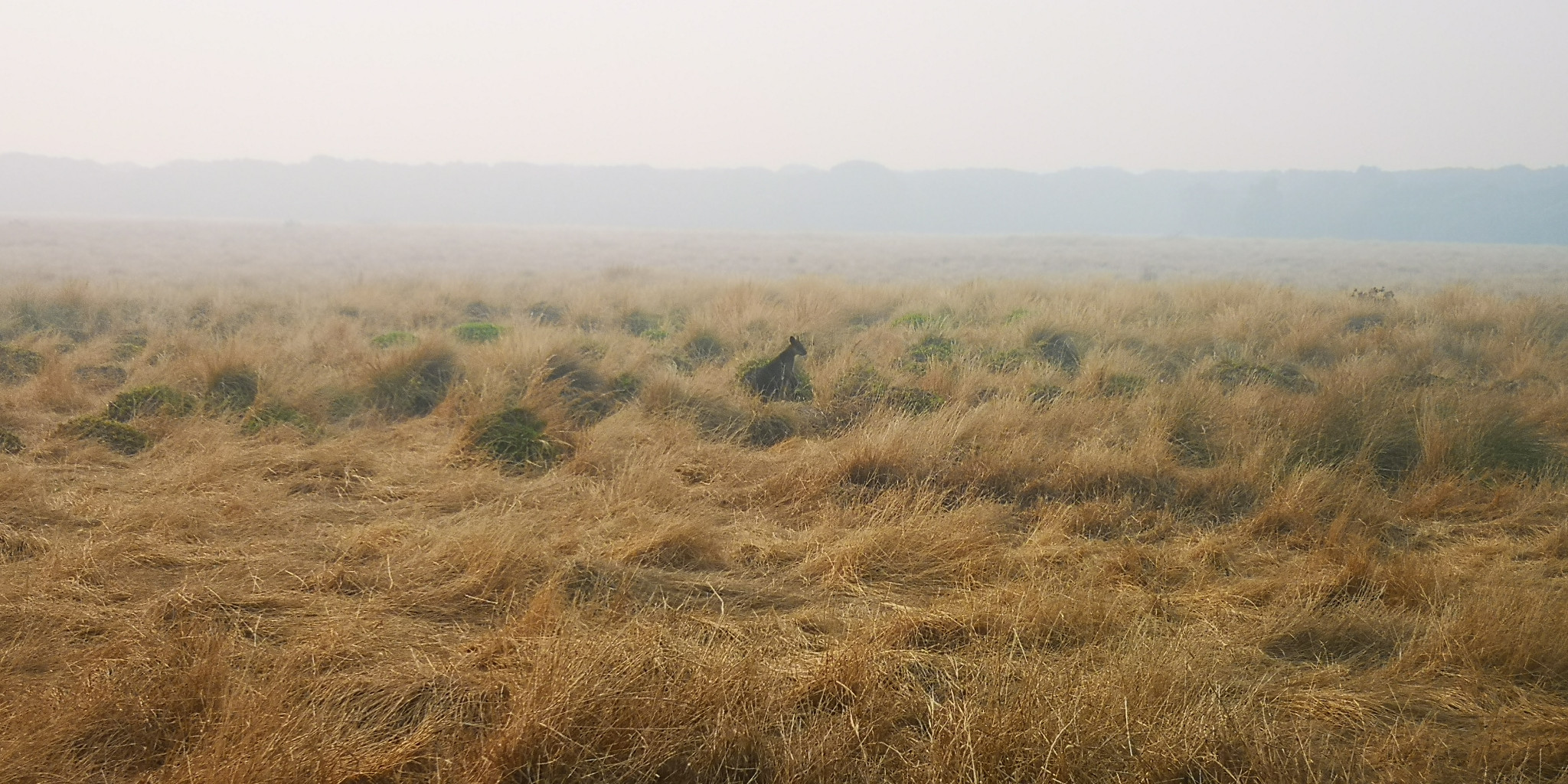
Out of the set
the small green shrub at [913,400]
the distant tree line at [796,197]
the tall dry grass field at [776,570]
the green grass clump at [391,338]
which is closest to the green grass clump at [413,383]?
the tall dry grass field at [776,570]

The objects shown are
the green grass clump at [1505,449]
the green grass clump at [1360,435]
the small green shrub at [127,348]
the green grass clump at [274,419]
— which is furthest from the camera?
the small green shrub at [127,348]

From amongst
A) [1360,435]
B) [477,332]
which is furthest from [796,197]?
[1360,435]

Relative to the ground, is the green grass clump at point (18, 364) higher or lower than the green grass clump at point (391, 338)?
lower

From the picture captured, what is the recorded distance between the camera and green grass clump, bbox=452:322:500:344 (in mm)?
10188

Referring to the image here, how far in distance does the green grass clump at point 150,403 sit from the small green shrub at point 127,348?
2683 millimetres

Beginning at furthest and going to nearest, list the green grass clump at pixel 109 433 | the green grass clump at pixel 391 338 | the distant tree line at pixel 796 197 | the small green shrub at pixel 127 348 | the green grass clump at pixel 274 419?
1. the distant tree line at pixel 796 197
2. the green grass clump at pixel 391 338
3. the small green shrub at pixel 127 348
4. the green grass clump at pixel 274 419
5. the green grass clump at pixel 109 433

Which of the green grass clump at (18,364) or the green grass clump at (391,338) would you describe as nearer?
the green grass clump at (18,364)

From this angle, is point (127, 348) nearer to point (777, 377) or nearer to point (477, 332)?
point (477, 332)

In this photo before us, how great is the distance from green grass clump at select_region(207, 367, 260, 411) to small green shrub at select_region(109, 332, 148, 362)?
238 centimetres

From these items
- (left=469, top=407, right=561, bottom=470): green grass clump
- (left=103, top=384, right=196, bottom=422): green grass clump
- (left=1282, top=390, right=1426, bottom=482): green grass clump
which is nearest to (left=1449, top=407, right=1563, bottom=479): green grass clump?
(left=1282, top=390, right=1426, bottom=482): green grass clump

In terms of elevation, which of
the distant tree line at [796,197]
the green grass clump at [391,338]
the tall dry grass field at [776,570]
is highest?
the distant tree line at [796,197]

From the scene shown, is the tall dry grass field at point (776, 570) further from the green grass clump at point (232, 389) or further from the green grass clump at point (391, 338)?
the green grass clump at point (391, 338)

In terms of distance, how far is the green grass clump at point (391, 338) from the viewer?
378 inches

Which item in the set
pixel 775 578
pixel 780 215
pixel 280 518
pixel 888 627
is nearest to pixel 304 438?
pixel 280 518
